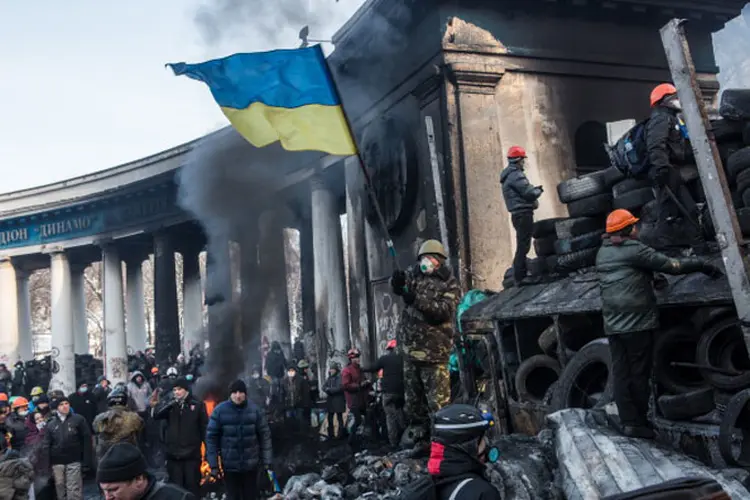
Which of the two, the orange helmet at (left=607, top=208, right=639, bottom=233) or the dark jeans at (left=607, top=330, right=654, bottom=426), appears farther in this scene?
the orange helmet at (left=607, top=208, right=639, bottom=233)

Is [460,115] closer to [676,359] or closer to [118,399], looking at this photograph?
[676,359]

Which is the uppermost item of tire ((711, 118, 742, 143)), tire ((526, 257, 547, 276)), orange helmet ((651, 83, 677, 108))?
orange helmet ((651, 83, 677, 108))

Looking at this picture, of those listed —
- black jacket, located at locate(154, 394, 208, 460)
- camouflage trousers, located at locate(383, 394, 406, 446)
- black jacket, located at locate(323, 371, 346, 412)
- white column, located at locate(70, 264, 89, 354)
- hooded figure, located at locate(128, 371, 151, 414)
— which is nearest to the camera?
black jacket, located at locate(154, 394, 208, 460)

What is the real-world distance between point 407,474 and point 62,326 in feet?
79.1

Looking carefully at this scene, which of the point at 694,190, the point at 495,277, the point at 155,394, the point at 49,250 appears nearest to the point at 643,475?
the point at 694,190

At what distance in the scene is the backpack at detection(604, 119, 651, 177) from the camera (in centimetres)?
604

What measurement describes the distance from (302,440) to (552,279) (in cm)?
651

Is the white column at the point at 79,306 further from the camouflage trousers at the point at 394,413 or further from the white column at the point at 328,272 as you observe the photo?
the camouflage trousers at the point at 394,413

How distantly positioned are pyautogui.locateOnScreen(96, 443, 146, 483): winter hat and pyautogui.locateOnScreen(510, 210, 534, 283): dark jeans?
18.8 feet

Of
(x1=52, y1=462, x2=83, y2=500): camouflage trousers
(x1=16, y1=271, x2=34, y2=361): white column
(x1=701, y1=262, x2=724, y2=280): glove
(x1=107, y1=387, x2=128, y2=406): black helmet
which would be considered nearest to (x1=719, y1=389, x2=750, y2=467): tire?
(x1=701, y1=262, x2=724, y2=280): glove

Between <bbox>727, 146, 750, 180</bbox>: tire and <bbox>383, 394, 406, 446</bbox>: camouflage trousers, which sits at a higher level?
<bbox>727, 146, 750, 180</bbox>: tire

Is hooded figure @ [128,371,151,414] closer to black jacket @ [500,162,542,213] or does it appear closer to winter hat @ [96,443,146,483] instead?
black jacket @ [500,162,542,213]

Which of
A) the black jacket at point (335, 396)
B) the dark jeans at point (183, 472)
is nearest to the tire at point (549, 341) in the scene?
the dark jeans at point (183, 472)

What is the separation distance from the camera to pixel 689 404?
4.98 metres
